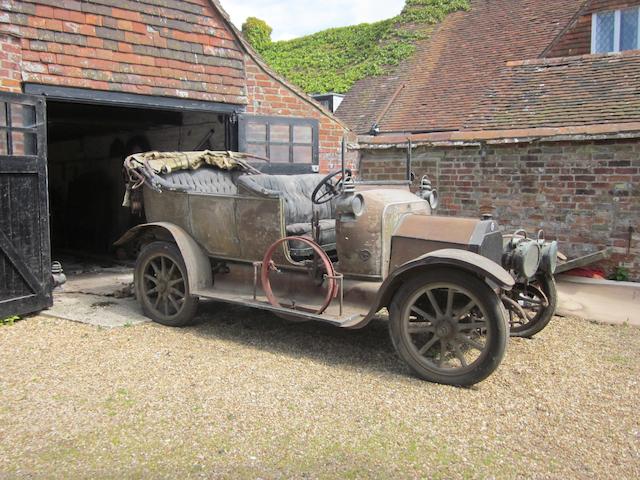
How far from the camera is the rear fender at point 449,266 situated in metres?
4.13

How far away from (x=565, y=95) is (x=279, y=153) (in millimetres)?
5330

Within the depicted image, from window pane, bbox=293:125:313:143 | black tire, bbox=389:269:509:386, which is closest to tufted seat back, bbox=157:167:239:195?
window pane, bbox=293:125:313:143

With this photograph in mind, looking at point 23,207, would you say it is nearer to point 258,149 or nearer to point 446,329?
point 258,149

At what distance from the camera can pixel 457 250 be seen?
176 inches

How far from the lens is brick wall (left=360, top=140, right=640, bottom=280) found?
688cm

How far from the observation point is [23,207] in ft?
19.8

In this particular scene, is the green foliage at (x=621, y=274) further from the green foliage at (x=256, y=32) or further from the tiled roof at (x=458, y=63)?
the green foliage at (x=256, y=32)

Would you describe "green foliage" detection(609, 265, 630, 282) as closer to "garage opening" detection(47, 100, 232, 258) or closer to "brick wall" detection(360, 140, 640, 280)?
"brick wall" detection(360, 140, 640, 280)

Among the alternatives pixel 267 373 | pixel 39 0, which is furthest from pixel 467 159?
pixel 39 0

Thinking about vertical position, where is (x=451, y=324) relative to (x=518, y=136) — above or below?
below

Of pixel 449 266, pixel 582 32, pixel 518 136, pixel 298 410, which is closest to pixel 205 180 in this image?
pixel 449 266

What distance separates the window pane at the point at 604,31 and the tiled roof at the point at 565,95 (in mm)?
3885

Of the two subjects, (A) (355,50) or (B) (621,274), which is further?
(A) (355,50)

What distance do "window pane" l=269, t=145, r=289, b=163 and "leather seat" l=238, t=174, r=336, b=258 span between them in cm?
248
